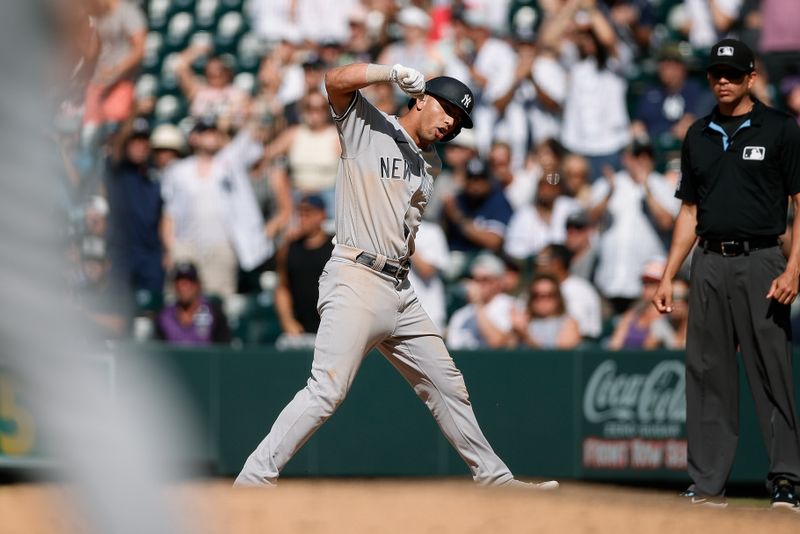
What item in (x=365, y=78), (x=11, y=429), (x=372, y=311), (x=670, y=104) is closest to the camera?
(x=365, y=78)

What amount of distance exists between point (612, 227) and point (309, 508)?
5640 mm

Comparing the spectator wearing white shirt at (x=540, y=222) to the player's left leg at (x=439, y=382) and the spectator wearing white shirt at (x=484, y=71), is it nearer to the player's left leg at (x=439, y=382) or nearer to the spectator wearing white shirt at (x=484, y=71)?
the spectator wearing white shirt at (x=484, y=71)

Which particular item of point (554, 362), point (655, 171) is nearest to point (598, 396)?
point (554, 362)

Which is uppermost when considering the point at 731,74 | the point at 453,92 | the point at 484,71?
the point at 484,71

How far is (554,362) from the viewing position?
972 centimetres

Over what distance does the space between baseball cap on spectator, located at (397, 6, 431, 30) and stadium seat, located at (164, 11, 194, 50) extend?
113 inches

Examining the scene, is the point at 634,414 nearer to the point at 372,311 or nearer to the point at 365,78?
the point at 372,311

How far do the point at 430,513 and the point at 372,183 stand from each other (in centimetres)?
160

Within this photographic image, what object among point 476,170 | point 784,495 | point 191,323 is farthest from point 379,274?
point 476,170

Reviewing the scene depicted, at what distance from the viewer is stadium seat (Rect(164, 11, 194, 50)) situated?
1429 cm

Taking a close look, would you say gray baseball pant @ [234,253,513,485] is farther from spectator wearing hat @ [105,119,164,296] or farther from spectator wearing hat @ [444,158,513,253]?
spectator wearing hat @ [105,119,164,296]

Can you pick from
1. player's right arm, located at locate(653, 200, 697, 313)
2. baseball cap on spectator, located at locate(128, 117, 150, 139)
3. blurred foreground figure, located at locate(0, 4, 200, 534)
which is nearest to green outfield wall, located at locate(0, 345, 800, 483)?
baseball cap on spectator, located at locate(128, 117, 150, 139)

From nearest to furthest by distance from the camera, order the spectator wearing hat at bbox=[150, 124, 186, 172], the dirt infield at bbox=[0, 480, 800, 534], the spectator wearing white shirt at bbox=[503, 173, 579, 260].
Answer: the dirt infield at bbox=[0, 480, 800, 534] → the spectator wearing white shirt at bbox=[503, 173, 579, 260] → the spectator wearing hat at bbox=[150, 124, 186, 172]

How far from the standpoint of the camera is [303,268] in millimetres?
10195
